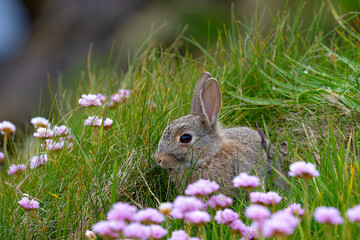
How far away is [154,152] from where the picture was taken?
4.22 m

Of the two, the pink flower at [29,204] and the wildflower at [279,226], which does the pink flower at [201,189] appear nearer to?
A: the wildflower at [279,226]

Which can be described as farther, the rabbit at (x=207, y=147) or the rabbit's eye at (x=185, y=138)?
the rabbit's eye at (x=185, y=138)

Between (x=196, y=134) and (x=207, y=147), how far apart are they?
154 millimetres

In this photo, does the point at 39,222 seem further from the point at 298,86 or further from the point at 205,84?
the point at 298,86

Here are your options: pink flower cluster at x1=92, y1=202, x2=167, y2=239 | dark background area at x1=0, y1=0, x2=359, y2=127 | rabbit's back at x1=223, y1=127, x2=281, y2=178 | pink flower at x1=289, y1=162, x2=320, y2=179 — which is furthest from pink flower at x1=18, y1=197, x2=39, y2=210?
dark background area at x1=0, y1=0, x2=359, y2=127

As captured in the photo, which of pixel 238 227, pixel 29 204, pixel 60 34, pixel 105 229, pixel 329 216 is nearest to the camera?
pixel 329 216

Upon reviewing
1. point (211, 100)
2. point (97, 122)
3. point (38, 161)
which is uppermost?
point (211, 100)

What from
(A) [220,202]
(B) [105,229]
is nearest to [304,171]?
(A) [220,202]

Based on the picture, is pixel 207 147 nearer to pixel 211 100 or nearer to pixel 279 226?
pixel 211 100

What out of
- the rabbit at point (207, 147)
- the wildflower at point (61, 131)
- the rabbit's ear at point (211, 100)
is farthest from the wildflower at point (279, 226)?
the wildflower at point (61, 131)

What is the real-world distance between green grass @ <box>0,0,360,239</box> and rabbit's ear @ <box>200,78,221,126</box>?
333mm

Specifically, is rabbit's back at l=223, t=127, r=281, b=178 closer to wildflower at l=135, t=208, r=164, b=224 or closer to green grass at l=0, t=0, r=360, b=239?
green grass at l=0, t=0, r=360, b=239

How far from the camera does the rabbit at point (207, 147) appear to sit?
13.2 ft

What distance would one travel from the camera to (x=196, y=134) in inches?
169
